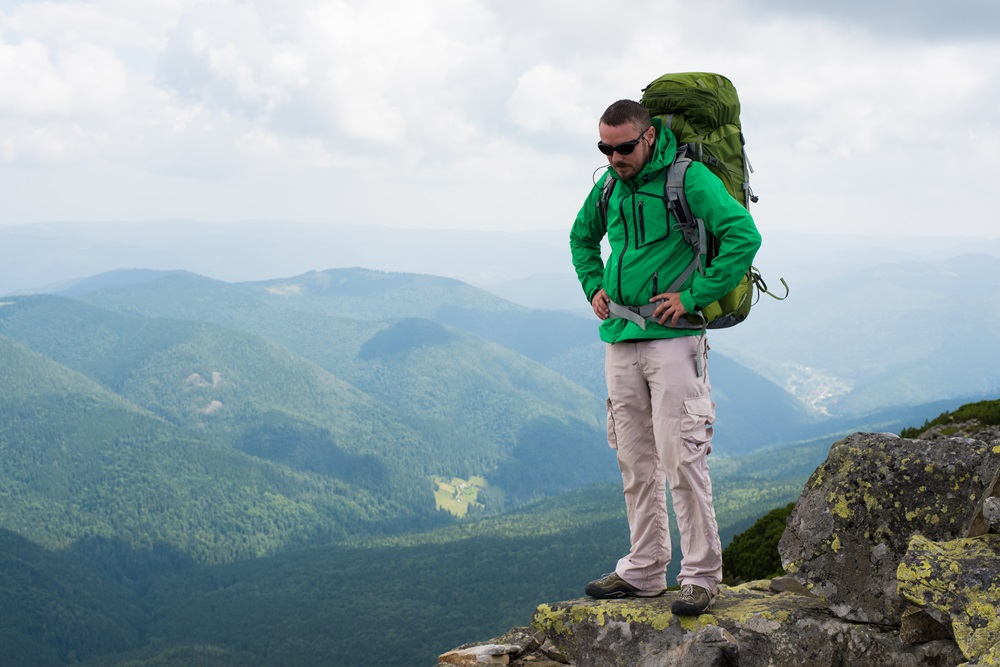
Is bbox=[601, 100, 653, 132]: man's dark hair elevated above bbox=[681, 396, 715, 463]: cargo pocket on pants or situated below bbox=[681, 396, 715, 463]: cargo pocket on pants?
above

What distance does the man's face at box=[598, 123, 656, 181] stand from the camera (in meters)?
7.16

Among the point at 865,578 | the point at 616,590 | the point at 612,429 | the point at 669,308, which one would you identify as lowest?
the point at 616,590

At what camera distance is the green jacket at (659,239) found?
22.6ft

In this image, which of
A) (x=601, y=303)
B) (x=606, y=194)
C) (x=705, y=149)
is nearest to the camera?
(x=705, y=149)

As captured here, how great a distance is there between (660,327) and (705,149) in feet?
4.97

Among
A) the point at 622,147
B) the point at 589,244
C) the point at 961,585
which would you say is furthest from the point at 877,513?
the point at 622,147

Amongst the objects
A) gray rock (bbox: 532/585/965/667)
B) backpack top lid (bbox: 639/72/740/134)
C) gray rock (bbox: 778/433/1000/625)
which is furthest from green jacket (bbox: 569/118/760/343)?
gray rock (bbox: 532/585/965/667)

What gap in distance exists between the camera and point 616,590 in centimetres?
824

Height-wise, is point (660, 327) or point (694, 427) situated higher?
point (660, 327)

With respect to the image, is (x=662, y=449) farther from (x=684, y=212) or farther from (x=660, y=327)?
(x=684, y=212)

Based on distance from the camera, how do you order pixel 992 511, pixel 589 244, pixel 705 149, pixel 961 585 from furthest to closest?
pixel 589 244, pixel 705 149, pixel 992 511, pixel 961 585

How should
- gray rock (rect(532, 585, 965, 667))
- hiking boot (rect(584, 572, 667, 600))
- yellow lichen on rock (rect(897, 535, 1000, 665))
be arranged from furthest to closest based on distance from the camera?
hiking boot (rect(584, 572, 667, 600))
gray rock (rect(532, 585, 965, 667))
yellow lichen on rock (rect(897, 535, 1000, 665))

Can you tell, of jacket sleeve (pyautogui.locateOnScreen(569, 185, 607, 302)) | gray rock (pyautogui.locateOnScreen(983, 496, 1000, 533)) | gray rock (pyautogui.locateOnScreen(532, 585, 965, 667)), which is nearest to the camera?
gray rock (pyautogui.locateOnScreen(983, 496, 1000, 533))

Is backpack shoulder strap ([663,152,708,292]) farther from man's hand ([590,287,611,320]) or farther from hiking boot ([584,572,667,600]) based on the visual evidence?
hiking boot ([584,572,667,600])
